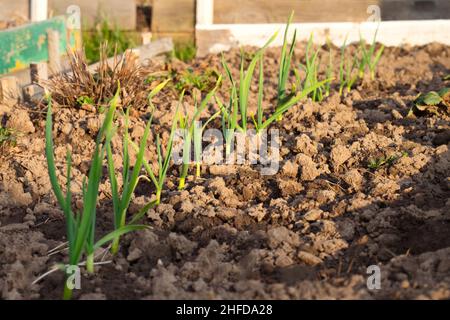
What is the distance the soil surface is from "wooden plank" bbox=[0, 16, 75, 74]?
970 mm

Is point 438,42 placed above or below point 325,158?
above

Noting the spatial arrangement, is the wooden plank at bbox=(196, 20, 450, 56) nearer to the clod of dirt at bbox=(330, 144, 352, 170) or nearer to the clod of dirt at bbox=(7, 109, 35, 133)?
the clod of dirt at bbox=(7, 109, 35, 133)

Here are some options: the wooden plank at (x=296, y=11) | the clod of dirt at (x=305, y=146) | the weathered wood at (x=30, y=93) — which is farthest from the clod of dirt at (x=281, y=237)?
the wooden plank at (x=296, y=11)

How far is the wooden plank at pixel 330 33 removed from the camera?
527 centimetres

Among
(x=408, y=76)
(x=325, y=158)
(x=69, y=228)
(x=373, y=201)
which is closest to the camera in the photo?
(x=69, y=228)

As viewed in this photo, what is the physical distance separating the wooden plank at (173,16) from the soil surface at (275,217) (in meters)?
1.84

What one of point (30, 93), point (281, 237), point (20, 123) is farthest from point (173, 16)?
point (281, 237)

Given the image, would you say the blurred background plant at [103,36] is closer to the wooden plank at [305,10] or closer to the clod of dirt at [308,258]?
the wooden plank at [305,10]

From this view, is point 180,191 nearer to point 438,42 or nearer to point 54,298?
point 54,298

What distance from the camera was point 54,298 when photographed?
7.56ft

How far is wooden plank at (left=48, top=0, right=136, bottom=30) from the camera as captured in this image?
572 centimetres

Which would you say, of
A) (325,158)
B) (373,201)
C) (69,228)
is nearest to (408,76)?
(325,158)

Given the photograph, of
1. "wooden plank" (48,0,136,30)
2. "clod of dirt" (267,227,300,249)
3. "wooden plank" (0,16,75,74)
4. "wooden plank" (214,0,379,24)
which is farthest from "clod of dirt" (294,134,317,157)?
"wooden plank" (48,0,136,30)

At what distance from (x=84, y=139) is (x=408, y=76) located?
2124 mm
